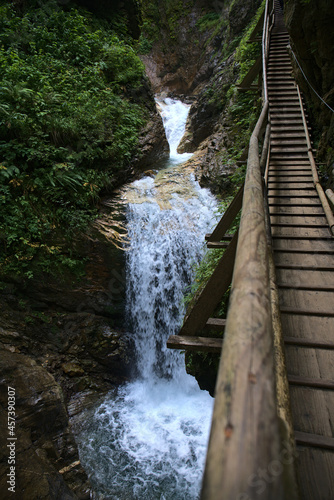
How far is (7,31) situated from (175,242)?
29.4 feet

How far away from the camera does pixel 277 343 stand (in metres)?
1.65

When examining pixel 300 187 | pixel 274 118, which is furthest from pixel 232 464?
pixel 274 118

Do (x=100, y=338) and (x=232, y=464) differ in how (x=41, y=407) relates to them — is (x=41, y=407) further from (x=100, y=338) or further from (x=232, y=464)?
(x=232, y=464)

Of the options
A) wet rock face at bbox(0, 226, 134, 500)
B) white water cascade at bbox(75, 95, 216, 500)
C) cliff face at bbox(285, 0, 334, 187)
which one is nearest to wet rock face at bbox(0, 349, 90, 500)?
wet rock face at bbox(0, 226, 134, 500)

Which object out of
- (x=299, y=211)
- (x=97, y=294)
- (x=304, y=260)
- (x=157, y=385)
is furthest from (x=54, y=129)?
(x=157, y=385)

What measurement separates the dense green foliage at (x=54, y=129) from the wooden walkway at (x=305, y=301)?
5.18 m

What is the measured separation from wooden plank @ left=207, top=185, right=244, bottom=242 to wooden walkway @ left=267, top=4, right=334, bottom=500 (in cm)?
66

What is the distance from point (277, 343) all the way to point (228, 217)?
2051mm

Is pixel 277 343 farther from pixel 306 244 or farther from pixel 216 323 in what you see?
pixel 306 244

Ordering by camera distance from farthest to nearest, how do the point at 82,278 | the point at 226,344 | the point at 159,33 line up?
the point at 159,33, the point at 82,278, the point at 226,344

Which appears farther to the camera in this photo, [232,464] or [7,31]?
[7,31]

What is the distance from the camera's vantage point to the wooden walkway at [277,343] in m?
0.55

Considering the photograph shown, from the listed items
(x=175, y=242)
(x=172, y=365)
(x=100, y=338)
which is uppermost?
(x=175, y=242)

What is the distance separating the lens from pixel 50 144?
24.0 feet
